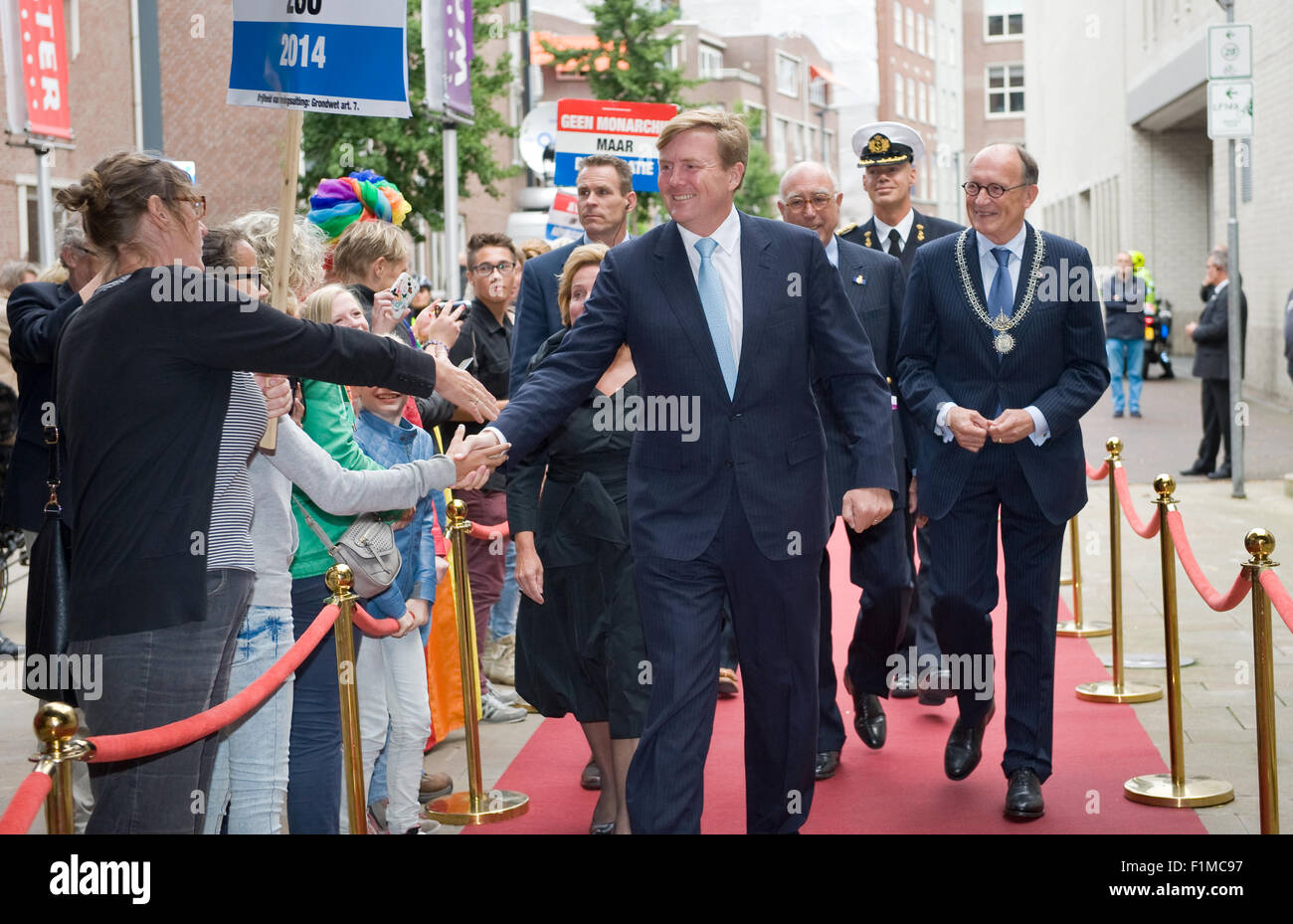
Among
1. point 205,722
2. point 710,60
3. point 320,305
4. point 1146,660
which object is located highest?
point 710,60

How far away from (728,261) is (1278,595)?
1764 mm

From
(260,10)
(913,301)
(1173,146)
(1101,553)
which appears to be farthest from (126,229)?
(1173,146)

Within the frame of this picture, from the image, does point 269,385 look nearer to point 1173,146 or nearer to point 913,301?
point 913,301

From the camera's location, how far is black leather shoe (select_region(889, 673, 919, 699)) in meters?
7.49

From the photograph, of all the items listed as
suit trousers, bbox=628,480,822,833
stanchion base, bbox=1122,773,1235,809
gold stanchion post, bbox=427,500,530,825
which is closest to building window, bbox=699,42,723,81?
gold stanchion post, bbox=427,500,530,825

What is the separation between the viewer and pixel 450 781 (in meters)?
6.21

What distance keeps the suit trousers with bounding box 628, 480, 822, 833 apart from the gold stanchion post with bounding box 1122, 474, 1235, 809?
1.63 meters

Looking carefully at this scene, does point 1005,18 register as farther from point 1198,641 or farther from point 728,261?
point 728,261

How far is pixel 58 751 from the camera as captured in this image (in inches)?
110

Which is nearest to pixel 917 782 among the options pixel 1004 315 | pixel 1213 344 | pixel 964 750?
pixel 964 750

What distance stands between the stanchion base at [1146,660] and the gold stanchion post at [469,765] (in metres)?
3.52

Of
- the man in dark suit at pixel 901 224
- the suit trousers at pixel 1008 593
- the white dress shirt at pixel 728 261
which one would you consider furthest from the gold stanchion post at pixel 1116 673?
the white dress shirt at pixel 728 261

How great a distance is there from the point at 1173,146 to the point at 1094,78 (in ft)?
25.7

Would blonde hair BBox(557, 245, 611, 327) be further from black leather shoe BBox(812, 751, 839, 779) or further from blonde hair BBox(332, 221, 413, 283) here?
black leather shoe BBox(812, 751, 839, 779)
